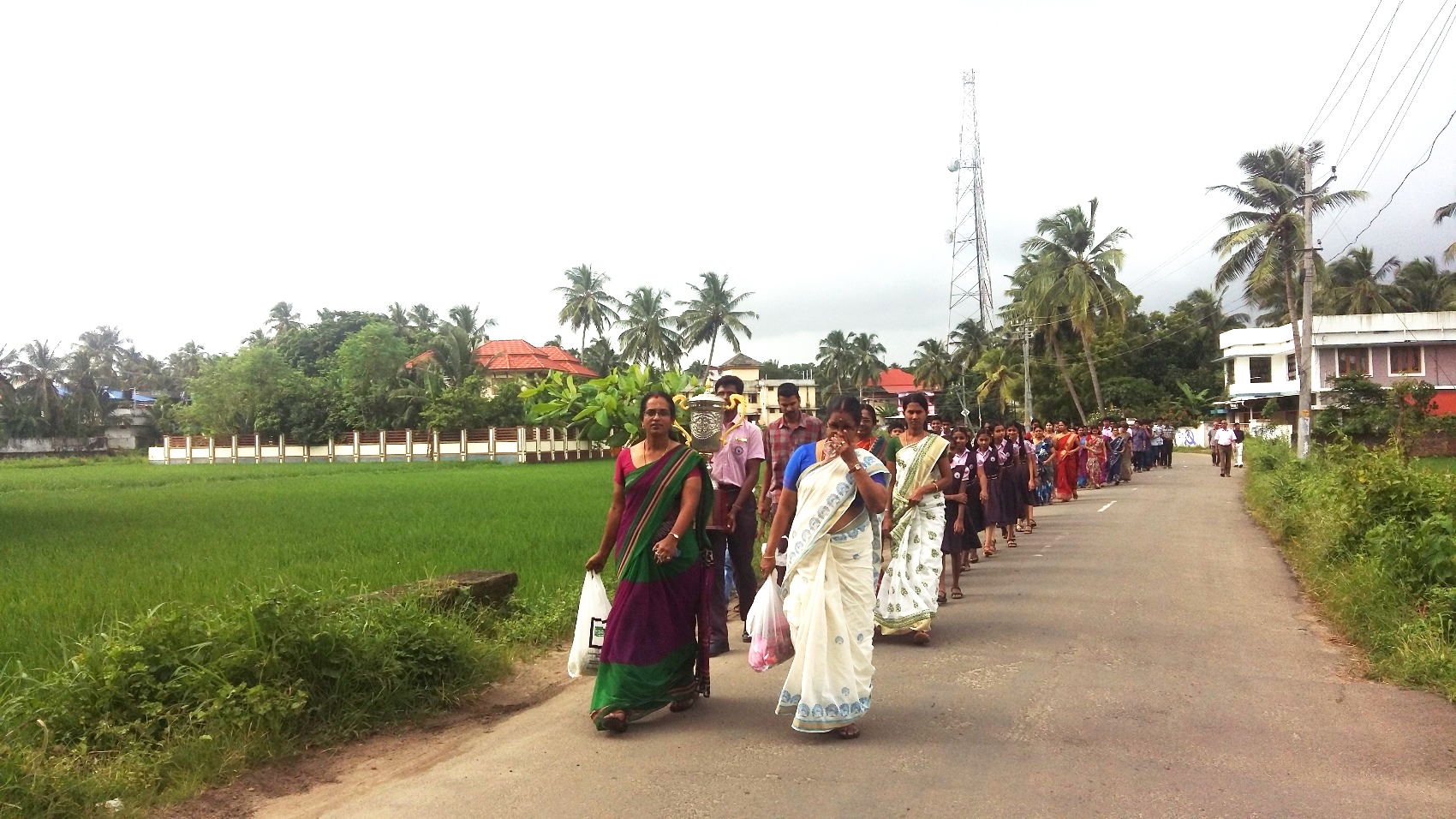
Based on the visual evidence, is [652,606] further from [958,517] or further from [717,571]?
[958,517]

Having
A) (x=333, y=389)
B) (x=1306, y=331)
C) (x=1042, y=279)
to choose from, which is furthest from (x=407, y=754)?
(x=333, y=389)

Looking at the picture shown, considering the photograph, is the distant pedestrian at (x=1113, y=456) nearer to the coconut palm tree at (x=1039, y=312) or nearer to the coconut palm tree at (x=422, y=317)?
the coconut palm tree at (x=1039, y=312)

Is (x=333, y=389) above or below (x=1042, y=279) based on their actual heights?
below

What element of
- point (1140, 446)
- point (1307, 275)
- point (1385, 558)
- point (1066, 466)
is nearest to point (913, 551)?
point (1385, 558)

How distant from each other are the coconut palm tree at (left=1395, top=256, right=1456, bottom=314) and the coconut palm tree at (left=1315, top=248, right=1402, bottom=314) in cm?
51

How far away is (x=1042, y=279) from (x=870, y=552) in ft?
137

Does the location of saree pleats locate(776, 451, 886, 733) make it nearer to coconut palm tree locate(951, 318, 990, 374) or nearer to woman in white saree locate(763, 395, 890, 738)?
woman in white saree locate(763, 395, 890, 738)

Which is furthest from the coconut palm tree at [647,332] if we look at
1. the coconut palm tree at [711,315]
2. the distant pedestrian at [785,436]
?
the distant pedestrian at [785,436]

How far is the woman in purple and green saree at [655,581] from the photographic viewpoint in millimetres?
5262

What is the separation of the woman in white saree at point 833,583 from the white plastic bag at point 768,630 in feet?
0.35

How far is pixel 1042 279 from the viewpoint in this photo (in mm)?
→ 44812

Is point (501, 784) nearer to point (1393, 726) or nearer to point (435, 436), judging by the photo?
point (1393, 726)

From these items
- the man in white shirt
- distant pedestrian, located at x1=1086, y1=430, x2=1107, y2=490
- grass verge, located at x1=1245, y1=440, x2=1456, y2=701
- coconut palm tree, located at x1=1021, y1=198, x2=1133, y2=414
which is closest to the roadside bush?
grass verge, located at x1=1245, y1=440, x2=1456, y2=701

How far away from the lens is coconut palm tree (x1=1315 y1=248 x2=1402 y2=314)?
5222 cm
